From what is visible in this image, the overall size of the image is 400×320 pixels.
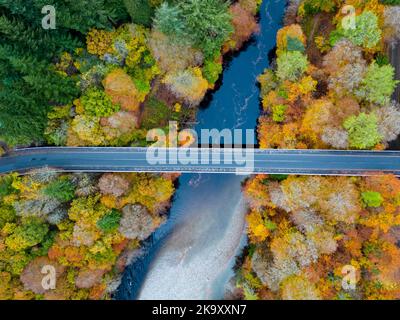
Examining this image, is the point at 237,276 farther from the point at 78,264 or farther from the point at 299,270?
the point at 78,264

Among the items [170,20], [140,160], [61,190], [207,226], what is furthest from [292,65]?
[61,190]

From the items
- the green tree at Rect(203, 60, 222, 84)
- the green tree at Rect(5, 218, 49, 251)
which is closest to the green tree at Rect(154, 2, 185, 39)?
the green tree at Rect(203, 60, 222, 84)

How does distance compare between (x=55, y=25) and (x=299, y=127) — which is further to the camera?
(x=299, y=127)

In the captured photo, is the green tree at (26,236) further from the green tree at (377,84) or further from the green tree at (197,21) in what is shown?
the green tree at (377,84)

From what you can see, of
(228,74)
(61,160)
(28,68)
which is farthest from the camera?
(228,74)

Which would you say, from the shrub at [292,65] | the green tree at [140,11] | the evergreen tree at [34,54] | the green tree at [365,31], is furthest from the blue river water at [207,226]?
the evergreen tree at [34,54]

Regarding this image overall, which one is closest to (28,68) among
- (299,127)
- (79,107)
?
(79,107)

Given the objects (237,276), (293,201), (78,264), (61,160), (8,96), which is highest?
(8,96)
